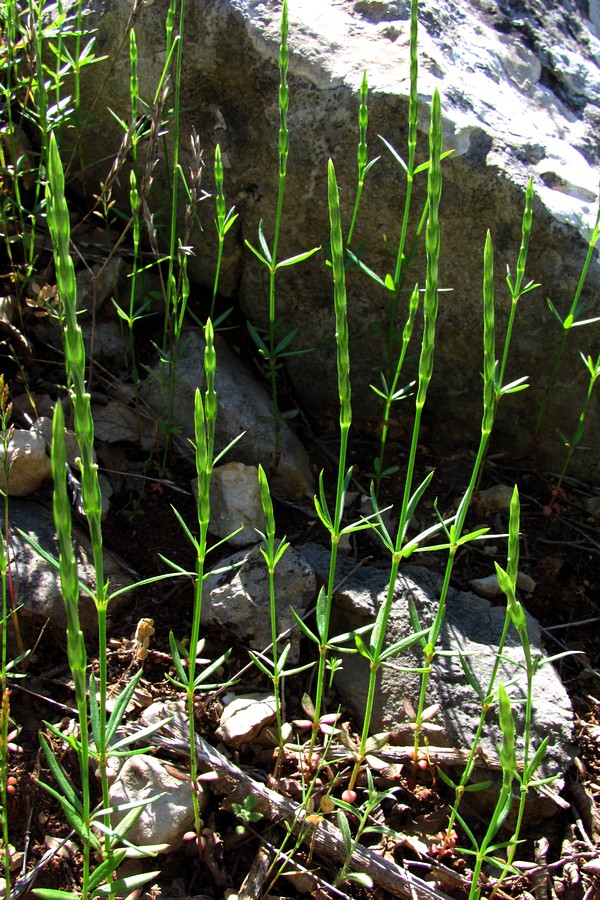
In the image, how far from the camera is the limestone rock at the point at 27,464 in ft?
9.31

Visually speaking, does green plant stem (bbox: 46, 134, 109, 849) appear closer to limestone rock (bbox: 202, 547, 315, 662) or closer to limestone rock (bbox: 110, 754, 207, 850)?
limestone rock (bbox: 110, 754, 207, 850)

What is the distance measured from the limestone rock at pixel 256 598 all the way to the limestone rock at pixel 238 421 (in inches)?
20.7

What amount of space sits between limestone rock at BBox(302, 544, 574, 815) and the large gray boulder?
94 cm

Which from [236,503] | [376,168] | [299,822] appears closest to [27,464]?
[236,503]

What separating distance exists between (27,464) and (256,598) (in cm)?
89

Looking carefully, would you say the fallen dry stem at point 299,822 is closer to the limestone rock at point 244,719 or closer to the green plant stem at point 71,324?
the limestone rock at point 244,719

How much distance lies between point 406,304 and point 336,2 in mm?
1341

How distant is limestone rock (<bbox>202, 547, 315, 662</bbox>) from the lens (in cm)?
272

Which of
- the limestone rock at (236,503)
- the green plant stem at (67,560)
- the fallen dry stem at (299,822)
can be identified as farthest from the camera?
the limestone rock at (236,503)

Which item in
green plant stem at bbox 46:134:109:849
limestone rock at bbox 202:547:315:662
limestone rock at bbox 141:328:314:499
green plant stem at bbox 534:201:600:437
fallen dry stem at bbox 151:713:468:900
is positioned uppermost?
green plant stem at bbox 46:134:109:849

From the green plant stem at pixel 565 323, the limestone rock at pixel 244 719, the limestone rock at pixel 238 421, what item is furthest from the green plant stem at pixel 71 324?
the green plant stem at pixel 565 323

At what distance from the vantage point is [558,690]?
2660mm

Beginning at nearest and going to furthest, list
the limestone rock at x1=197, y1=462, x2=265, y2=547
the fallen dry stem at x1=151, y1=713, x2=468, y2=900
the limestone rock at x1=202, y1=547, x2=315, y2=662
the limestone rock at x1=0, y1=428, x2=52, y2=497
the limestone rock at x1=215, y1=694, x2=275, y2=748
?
the fallen dry stem at x1=151, y1=713, x2=468, y2=900
the limestone rock at x1=215, y1=694, x2=275, y2=748
the limestone rock at x1=202, y1=547, x2=315, y2=662
the limestone rock at x1=0, y1=428, x2=52, y2=497
the limestone rock at x1=197, y1=462, x2=265, y2=547

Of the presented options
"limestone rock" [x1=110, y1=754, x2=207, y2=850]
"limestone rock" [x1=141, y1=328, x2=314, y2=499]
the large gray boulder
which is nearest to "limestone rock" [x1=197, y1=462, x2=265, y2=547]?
"limestone rock" [x1=141, y1=328, x2=314, y2=499]
